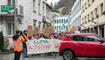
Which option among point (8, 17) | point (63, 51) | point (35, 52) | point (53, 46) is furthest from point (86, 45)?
point (8, 17)

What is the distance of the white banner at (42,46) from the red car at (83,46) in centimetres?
249

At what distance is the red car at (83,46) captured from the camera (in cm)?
1032

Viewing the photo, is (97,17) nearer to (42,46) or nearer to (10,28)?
(10,28)

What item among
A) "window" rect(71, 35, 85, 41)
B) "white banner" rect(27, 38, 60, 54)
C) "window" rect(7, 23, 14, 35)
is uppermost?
"window" rect(7, 23, 14, 35)

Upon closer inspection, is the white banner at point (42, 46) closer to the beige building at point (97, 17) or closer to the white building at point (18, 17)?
the white building at point (18, 17)

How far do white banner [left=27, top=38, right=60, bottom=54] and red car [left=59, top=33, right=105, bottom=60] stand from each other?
249cm

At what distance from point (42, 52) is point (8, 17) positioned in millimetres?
7869

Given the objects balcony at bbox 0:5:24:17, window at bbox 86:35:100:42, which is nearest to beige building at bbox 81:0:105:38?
balcony at bbox 0:5:24:17

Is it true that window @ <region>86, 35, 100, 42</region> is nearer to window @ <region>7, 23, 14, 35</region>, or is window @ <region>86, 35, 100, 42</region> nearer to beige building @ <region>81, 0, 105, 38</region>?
beige building @ <region>81, 0, 105, 38</region>

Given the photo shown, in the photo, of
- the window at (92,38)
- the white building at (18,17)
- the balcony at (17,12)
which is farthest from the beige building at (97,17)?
the window at (92,38)

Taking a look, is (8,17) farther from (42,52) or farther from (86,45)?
(86,45)

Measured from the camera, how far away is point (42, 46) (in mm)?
13383

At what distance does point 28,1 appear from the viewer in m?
21.2

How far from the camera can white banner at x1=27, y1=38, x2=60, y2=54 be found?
1325 cm
